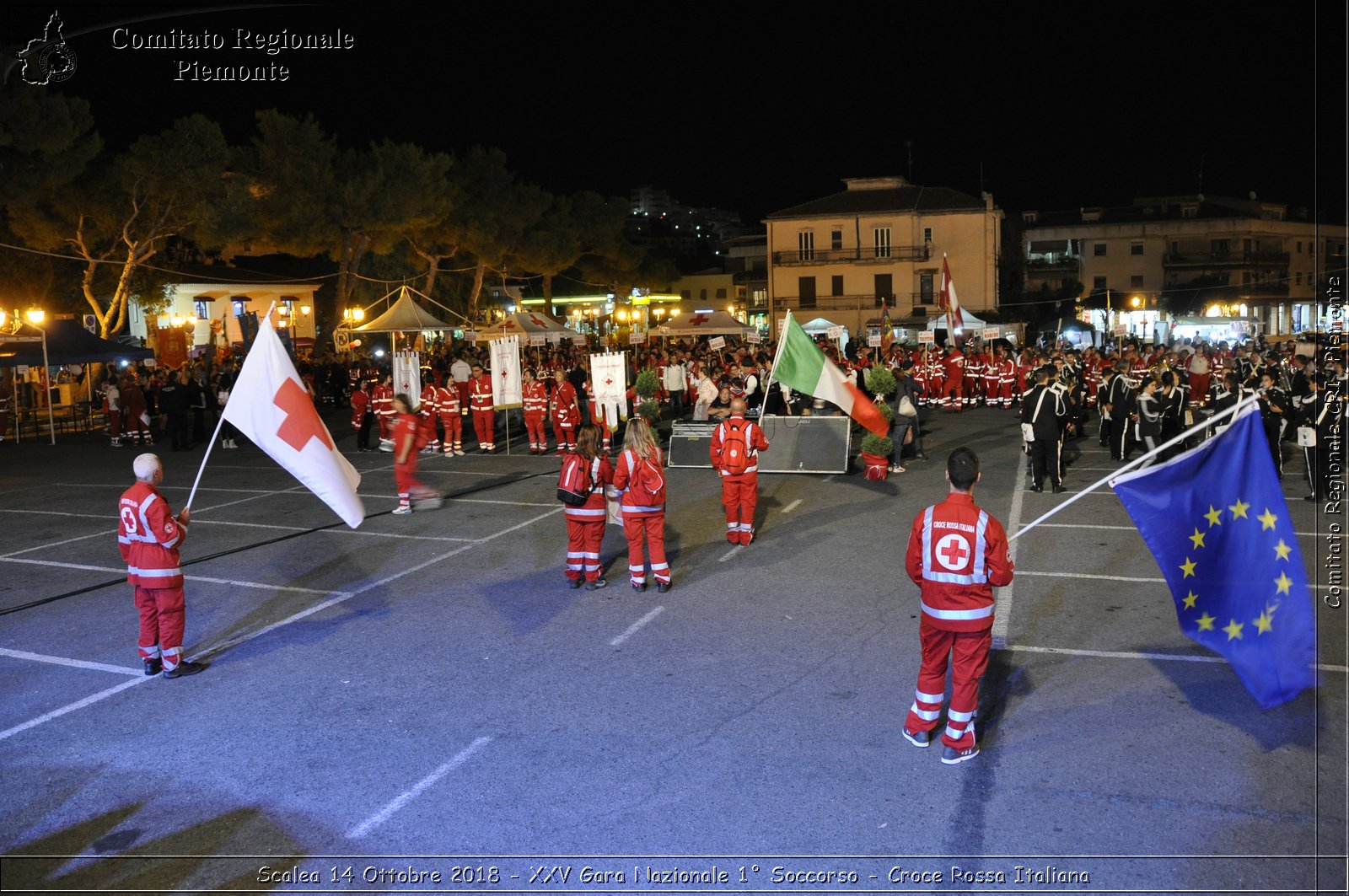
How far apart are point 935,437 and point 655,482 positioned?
1397cm

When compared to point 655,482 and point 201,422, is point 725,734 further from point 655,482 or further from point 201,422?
point 201,422

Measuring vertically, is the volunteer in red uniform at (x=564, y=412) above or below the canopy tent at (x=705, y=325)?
below

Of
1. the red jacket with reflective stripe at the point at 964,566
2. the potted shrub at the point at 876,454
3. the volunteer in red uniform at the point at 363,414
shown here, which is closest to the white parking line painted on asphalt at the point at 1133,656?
the red jacket with reflective stripe at the point at 964,566

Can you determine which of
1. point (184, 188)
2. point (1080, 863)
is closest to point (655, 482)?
point (1080, 863)

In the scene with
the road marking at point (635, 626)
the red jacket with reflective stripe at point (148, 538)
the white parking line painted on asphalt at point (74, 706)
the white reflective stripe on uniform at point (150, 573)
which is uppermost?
the red jacket with reflective stripe at point (148, 538)

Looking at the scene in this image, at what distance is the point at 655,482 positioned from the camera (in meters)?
9.48

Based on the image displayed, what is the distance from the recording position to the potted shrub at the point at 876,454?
15.9 metres

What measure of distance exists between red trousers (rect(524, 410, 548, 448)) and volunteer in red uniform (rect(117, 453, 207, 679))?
493 inches

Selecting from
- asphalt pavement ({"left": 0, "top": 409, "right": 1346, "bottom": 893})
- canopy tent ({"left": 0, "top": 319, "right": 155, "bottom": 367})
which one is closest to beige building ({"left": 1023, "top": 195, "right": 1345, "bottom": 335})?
canopy tent ({"left": 0, "top": 319, "right": 155, "bottom": 367})

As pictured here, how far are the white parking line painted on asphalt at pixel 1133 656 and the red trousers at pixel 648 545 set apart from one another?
325 centimetres

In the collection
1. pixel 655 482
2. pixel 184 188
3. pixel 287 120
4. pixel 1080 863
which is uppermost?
pixel 287 120

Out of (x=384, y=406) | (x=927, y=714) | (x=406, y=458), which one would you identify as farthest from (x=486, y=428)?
(x=927, y=714)

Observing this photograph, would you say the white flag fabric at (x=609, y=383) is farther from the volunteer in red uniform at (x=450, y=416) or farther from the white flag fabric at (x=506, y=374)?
the volunteer in red uniform at (x=450, y=416)

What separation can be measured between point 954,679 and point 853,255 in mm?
57031
